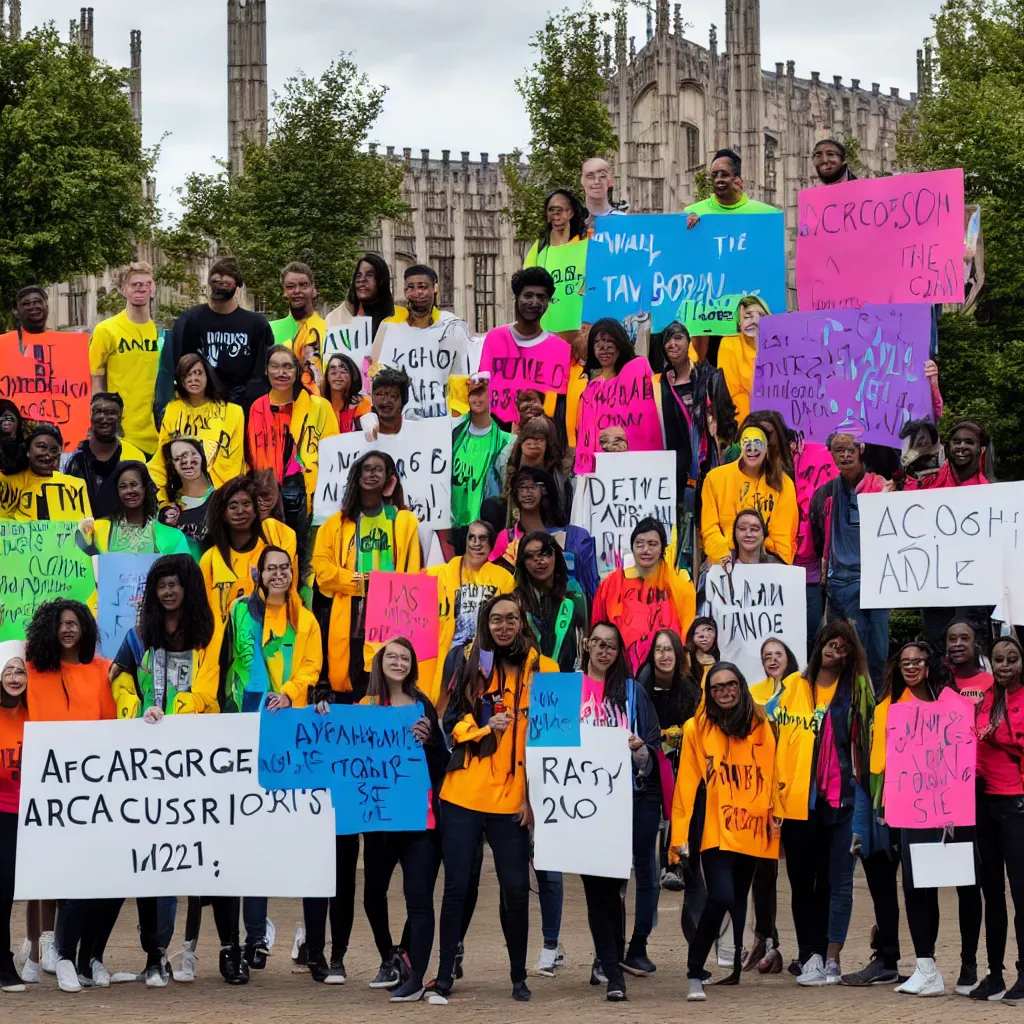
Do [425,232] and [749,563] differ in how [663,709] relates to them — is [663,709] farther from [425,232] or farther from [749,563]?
[425,232]

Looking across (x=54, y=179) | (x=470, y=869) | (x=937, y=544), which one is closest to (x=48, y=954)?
(x=470, y=869)

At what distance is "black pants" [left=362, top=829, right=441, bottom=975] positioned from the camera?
11.1 m

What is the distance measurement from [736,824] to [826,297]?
532cm

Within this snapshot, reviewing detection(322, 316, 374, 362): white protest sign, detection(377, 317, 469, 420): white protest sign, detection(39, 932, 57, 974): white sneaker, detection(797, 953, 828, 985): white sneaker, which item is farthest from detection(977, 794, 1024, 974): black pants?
detection(322, 316, 374, 362): white protest sign

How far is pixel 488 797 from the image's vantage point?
436 inches

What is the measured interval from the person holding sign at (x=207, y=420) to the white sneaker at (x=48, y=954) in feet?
12.8

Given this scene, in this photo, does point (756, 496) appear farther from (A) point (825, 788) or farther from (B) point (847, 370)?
(A) point (825, 788)

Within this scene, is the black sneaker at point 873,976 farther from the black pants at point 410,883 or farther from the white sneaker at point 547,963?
the black pants at point 410,883

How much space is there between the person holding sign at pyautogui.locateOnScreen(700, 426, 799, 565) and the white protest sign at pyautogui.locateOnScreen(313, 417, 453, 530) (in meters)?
1.79

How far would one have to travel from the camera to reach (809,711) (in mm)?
11883

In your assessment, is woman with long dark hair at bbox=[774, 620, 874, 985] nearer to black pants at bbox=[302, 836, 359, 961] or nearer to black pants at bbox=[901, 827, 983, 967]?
black pants at bbox=[901, 827, 983, 967]

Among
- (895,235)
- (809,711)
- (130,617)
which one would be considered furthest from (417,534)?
(895,235)

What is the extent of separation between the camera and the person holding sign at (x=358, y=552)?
13.0 metres

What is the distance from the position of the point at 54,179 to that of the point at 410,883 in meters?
28.0
